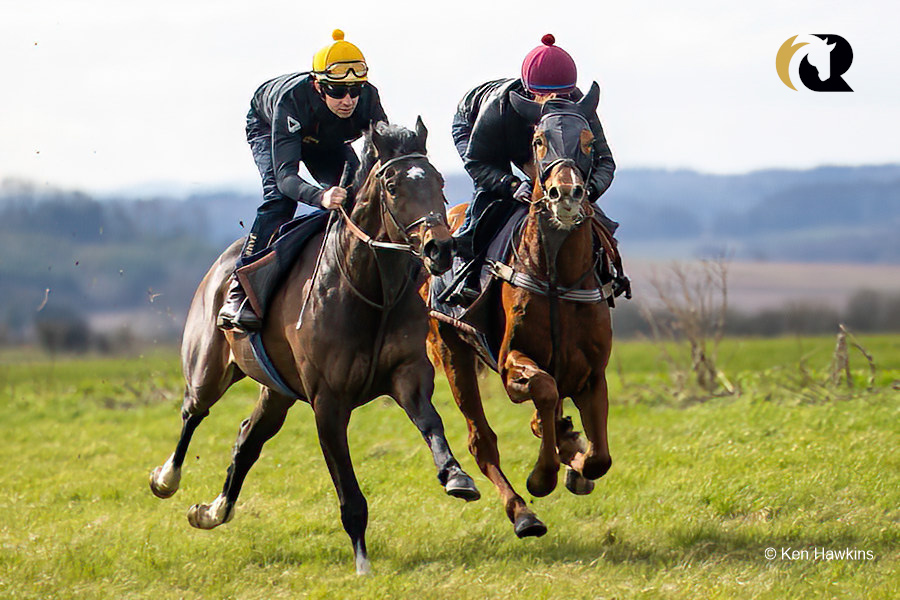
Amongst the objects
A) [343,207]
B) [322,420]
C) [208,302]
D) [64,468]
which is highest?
[343,207]

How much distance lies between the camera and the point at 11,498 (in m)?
10.2

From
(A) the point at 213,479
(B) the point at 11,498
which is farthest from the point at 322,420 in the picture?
(B) the point at 11,498

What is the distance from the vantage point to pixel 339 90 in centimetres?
690

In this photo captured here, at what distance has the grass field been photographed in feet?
21.1

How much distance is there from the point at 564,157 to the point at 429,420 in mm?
1548

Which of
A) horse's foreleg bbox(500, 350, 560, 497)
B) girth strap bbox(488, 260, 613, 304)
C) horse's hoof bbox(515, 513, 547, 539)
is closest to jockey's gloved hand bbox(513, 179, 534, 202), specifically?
girth strap bbox(488, 260, 613, 304)

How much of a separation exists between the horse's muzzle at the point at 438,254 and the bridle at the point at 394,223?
0.06 m

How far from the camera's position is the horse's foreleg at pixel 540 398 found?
6402 millimetres

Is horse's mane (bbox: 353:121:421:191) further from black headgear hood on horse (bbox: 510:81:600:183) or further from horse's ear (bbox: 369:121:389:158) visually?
black headgear hood on horse (bbox: 510:81:600:183)

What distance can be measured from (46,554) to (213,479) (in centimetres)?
284

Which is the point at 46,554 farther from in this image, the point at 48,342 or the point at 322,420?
the point at 48,342

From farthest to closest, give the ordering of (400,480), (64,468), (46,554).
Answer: (64,468) < (400,480) < (46,554)

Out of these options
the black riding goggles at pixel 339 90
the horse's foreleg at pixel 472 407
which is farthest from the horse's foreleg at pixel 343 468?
the black riding goggles at pixel 339 90

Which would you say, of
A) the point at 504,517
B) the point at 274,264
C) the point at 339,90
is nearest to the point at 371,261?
the point at 274,264
